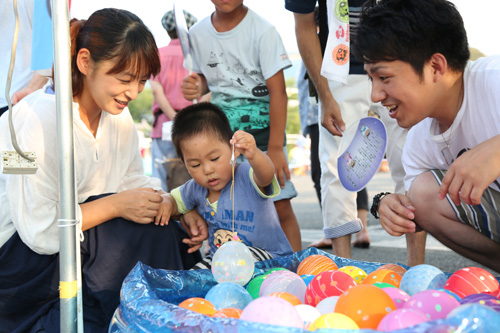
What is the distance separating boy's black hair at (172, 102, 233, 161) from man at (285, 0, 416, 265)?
1.57ft

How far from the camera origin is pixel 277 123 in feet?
7.94

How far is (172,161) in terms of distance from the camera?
3.59m

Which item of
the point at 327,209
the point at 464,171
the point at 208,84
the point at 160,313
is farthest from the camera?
the point at 208,84

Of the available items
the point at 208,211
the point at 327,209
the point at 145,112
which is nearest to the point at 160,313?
the point at 208,211

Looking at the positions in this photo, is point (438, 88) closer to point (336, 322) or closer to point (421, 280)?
point (421, 280)

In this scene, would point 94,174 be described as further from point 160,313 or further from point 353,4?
point 353,4

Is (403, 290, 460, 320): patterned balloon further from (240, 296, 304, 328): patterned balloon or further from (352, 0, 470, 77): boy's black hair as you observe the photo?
(352, 0, 470, 77): boy's black hair

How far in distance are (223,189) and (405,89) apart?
0.90 meters

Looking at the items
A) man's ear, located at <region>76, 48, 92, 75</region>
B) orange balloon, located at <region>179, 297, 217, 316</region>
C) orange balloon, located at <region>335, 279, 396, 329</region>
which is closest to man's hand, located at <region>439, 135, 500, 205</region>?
orange balloon, located at <region>335, 279, 396, 329</region>

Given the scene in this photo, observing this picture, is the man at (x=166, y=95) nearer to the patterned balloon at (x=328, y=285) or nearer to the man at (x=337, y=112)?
the man at (x=337, y=112)

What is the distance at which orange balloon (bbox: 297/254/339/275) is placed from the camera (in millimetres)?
1789

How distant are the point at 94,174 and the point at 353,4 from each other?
1328mm

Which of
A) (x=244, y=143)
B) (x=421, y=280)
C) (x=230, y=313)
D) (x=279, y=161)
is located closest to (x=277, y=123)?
(x=279, y=161)

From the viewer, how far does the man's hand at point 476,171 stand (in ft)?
4.86
